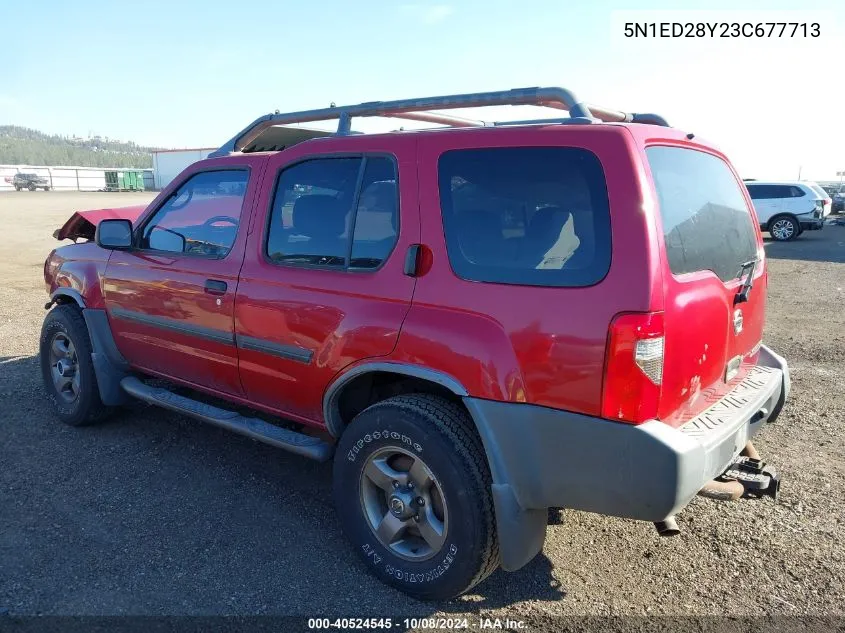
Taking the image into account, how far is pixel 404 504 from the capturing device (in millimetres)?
2828

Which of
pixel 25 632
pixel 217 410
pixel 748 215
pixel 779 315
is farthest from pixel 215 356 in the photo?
pixel 779 315

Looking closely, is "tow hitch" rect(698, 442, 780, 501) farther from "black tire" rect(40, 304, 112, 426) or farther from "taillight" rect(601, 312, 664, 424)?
"black tire" rect(40, 304, 112, 426)

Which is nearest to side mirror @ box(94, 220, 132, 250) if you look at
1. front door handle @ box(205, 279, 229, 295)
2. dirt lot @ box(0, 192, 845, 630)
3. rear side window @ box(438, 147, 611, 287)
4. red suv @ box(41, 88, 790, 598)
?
red suv @ box(41, 88, 790, 598)

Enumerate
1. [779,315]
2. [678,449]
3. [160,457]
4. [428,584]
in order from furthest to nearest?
[779,315] < [160,457] < [428,584] < [678,449]

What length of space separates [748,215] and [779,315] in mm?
6229

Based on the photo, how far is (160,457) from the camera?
4199 millimetres

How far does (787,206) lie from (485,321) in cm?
2122

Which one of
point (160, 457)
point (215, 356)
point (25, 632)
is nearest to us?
point (25, 632)

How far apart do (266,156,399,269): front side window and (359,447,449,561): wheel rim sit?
92 centimetres

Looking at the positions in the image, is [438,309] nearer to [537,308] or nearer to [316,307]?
[537,308]

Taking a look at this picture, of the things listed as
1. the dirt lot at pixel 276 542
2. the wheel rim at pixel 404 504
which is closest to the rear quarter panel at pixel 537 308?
the wheel rim at pixel 404 504

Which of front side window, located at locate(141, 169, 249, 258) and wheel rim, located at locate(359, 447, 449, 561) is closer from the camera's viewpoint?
wheel rim, located at locate(359, 447, 449, 561)

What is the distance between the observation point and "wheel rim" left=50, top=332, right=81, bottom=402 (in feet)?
15.4

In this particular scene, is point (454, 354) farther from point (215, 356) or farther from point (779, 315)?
point (779, 315)
